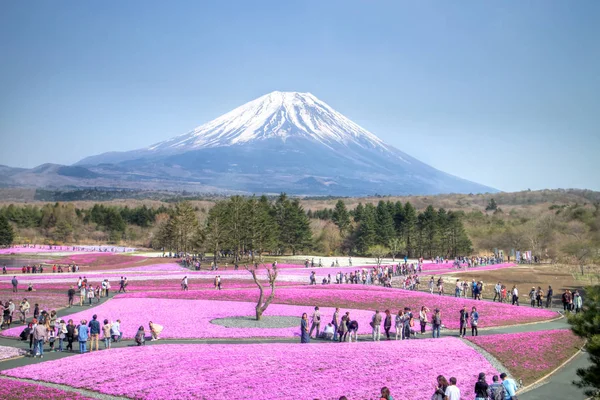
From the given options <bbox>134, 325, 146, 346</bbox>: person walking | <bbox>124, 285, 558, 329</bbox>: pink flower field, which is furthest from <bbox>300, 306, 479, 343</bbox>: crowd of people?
<bbox>134, 325, 146, 346</bbox>: person walking

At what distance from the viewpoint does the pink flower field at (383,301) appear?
3716cm

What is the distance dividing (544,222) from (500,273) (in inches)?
1539

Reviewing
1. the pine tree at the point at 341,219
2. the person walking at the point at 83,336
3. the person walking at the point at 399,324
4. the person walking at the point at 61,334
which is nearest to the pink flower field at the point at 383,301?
the person walking at the point at 399,324

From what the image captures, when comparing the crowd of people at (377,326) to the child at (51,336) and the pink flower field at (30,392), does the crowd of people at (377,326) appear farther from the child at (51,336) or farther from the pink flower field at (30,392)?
the child at (51,336)

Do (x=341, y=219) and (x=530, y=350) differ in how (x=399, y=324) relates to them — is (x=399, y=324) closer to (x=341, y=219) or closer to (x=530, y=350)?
(x=530, y=350)

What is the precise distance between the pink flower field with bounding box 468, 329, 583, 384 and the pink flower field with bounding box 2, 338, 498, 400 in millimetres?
1493

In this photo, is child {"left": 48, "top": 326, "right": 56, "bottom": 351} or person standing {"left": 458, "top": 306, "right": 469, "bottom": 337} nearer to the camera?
child {"left": 48, "top": 326, "right": 56, "bottom": 351}

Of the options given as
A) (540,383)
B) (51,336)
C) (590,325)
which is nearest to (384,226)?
(540,383)

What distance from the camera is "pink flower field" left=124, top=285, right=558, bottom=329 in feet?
122

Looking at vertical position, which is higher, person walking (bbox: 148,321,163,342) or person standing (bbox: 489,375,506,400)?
person standing (bbox: 489,375,506,400)

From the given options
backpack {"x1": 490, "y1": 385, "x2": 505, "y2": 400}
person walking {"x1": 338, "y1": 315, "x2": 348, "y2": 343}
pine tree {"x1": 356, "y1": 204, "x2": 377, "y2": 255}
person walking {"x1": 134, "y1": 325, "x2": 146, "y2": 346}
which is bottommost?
person walking {"x1": 134, "y1": 325, "x2": 146, "y2": 346}

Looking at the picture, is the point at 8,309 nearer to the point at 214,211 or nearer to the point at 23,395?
the point at 23,395

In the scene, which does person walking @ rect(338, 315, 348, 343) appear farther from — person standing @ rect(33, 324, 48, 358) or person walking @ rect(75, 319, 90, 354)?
person standing @ rect(33, 324, 48, 358)

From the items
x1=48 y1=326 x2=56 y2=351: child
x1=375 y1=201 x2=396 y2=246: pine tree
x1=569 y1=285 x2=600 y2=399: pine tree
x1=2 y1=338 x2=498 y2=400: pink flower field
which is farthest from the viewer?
x1=375 y1=201 x2=396 y2=246: pine tree
